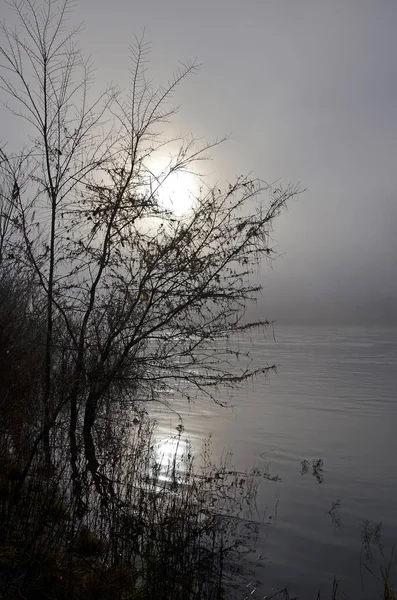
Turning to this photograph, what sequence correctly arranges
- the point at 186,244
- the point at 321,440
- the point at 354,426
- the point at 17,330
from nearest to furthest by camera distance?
the point at 186,244
the point at 17,330
the point at 321,440
the point at 354,426

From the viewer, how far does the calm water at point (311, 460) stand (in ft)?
24.2

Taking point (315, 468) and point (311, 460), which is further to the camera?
point (311, 460)

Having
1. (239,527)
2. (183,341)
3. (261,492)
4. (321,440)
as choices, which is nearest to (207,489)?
(261,492)

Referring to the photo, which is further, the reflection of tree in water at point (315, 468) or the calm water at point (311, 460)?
the reflection of tree in water at point (315, 468)

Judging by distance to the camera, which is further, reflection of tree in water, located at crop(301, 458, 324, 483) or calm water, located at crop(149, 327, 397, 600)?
reflection of tree in water, located at crop(301, 458, 324, 483)

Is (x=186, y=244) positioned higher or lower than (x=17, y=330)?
higher

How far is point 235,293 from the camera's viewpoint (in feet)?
31.6

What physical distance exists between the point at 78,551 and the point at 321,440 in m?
10.9

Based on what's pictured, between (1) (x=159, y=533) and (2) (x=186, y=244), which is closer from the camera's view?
Answer: (1) (x=159, y=533)

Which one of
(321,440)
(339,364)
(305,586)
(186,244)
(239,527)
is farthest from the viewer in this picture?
(339,364)

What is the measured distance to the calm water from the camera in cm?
739

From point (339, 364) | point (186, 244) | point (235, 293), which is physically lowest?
point (339, 364)

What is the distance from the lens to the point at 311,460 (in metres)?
13.4

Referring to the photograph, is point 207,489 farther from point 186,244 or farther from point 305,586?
point 186,244
